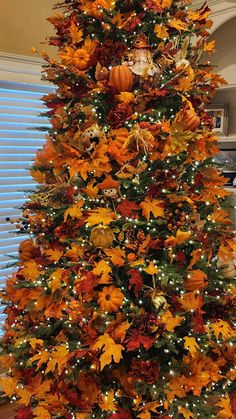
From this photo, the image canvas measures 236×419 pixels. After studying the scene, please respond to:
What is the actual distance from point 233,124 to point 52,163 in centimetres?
175

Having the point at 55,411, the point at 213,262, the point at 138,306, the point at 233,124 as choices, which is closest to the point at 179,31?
the point at 213,262

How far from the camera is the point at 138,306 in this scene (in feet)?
4.65

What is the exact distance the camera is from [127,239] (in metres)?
1.43

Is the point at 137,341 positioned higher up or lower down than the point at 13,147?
lower down

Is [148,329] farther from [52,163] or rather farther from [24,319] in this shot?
[52,163]

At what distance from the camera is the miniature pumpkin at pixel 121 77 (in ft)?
4.74

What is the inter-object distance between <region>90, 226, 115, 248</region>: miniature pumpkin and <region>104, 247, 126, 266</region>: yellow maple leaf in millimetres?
25

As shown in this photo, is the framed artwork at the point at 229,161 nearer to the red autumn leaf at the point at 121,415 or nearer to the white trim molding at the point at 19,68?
the white trim molding at the point at 19,68

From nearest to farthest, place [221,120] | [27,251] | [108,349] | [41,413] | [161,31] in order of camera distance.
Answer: [108,349], [41,413], [161,31], [27,251], [221,120]

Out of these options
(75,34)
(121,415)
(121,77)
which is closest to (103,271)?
(121,415)

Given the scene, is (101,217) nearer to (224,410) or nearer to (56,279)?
(56,279)

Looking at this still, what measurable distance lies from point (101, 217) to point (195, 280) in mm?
436

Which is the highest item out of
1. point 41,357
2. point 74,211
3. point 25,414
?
point 74,211

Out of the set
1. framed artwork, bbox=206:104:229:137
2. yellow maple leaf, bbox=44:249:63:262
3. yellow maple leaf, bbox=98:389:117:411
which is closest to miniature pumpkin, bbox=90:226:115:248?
yellow maple leaf, bbox=44:249:63:262
